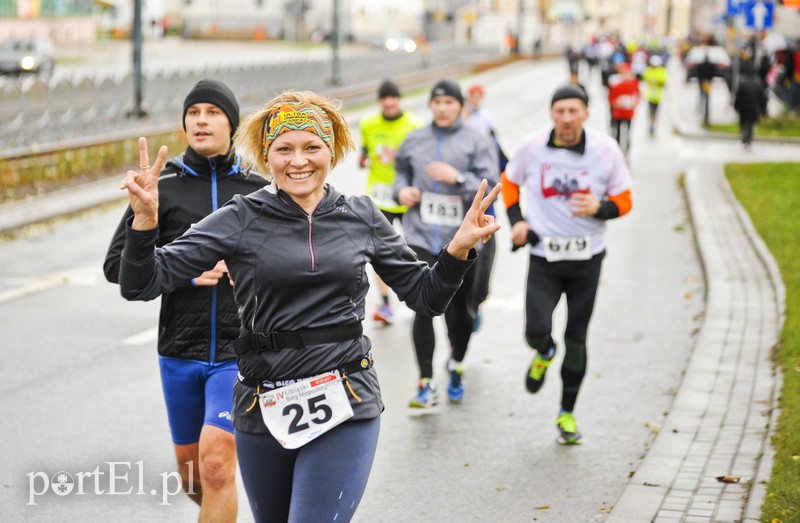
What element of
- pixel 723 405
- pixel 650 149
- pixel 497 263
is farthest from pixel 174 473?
pixel 650 149

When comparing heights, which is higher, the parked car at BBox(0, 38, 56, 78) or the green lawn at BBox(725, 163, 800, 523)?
Answer: the green lawn at BBox(725, 163, 800, 523)

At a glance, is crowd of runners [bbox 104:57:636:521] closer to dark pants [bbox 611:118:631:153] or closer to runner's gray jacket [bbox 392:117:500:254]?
runner's gray jacket [bbox 392:117:500:254]

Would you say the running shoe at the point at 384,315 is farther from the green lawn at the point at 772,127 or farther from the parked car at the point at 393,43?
the parked car at the point at 393,43

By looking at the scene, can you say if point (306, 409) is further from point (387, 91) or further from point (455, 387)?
point (387, 91)

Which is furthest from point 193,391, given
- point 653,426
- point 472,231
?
point 653,426

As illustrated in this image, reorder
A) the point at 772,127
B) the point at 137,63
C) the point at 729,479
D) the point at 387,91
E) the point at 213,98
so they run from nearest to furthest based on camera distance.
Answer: the point at 213,98, the point at 729,479, the point at 387,91, the point at 137,63, the point at 772,127

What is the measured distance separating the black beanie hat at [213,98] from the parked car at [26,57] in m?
42.4

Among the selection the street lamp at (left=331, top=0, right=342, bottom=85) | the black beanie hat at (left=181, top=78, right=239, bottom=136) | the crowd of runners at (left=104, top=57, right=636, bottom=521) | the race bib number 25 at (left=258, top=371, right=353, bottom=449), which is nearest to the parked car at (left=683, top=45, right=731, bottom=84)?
the street lamp at (left=331, top=0, right=342, bottom=85)

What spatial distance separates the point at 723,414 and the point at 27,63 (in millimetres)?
41570

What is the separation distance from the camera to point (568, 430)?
306 inches

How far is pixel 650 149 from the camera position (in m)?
28.9

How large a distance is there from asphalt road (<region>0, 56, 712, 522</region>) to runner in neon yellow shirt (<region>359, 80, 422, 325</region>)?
99 centimetres

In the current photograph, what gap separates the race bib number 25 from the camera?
13.3 ft

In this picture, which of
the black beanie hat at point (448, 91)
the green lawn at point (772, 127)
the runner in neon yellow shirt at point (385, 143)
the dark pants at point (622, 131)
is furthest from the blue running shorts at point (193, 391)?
the green lawn at point (772, 127)
